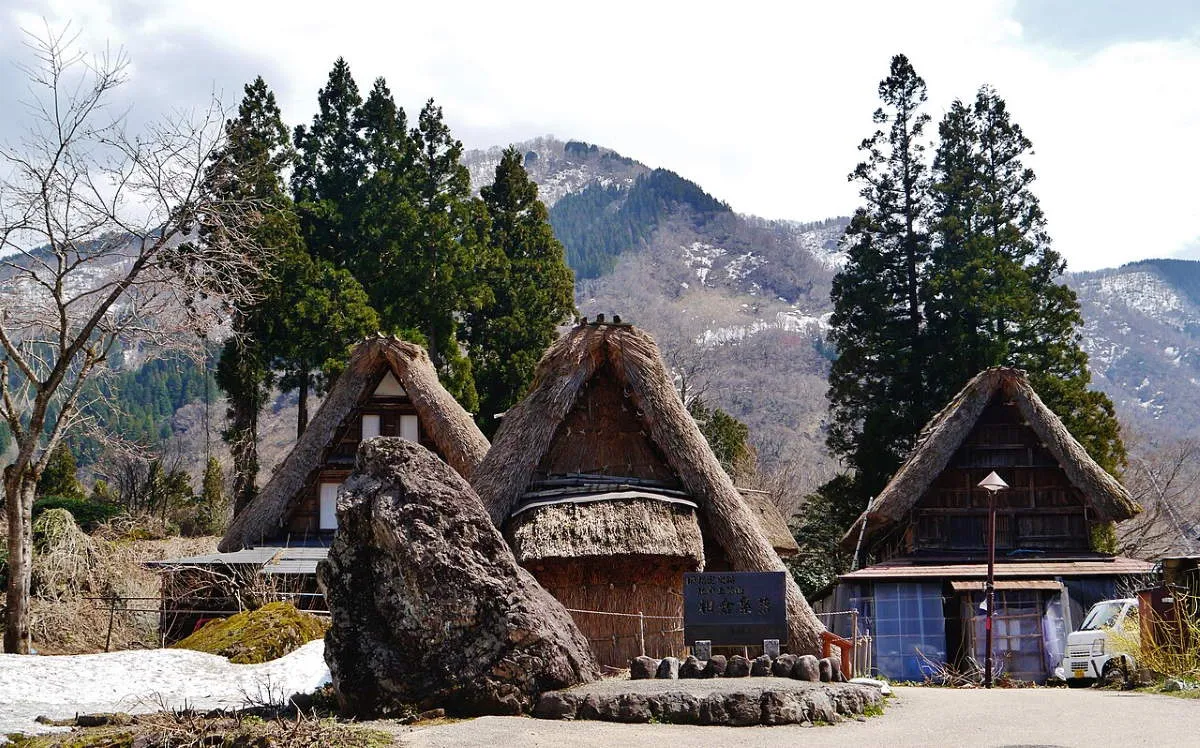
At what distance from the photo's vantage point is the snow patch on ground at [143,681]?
13.2m

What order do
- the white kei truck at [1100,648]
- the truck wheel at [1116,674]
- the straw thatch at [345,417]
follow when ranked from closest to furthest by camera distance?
the truck wheel at [1116,674], the white kei truck at [1100,648], the straw thatch at [345,417]

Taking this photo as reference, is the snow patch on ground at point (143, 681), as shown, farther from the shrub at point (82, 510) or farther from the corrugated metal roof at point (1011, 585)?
the shrub at point (82, 510)

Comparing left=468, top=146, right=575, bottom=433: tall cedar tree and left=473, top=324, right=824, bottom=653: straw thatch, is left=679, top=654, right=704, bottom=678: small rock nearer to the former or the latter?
left=473, top=324, right=824, bottom=653: straw thatch

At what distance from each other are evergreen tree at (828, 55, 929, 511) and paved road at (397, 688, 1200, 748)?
73.0ft

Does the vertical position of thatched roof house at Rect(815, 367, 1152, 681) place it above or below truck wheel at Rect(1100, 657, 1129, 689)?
above

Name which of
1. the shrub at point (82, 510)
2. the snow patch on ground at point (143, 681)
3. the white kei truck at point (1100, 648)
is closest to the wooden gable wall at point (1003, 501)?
the white kei truck at point (1100, 648)

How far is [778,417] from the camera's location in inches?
3792

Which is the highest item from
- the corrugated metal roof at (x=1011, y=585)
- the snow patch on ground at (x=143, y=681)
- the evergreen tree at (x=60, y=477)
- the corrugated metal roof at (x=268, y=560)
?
the evergreen tree at (x=60, y=477)

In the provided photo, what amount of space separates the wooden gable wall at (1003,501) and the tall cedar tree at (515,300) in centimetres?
1493

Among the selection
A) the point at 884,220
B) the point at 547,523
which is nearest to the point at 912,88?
the point at 884,220

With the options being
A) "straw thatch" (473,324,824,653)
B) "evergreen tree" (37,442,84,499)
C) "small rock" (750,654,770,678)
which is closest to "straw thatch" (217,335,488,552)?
"straw thatch" (473,324,824,653)

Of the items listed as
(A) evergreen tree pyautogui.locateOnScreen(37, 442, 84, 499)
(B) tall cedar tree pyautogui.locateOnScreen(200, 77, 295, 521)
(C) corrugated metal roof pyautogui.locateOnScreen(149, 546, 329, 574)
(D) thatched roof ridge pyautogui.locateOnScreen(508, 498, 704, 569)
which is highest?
(B) tall cedar tree pyautogui.locateOnScreen(200, 77, 295, 521)

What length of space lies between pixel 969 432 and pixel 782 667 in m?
15.0

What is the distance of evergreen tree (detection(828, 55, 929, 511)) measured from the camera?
34938mm
